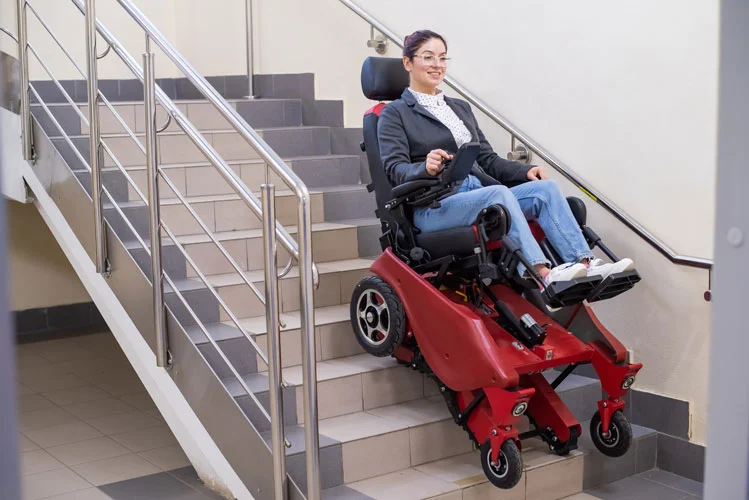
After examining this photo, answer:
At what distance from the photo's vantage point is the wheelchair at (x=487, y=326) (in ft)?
9.76

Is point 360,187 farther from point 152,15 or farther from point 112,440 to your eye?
point 152,15

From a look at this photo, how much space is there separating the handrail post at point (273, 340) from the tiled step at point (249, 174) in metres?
1.43

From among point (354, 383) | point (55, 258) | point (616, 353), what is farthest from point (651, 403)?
point (55, 258)

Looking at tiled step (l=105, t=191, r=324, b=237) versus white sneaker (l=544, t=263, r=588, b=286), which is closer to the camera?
white sneaker (l=544, t=263, r=588, b=286)

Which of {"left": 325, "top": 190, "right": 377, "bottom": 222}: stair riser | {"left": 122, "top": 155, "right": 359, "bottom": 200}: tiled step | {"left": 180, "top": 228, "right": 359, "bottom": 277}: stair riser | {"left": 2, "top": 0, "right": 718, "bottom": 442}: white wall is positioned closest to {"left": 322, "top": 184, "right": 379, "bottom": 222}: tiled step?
{"left": 325, "top": 190, "right": 377, "bottom": 222}: stair riser

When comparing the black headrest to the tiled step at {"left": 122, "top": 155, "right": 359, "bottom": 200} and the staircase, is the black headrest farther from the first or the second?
the staircase

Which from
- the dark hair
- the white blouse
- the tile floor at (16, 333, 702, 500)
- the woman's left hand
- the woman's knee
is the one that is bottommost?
the tile floor at (16, 333, 702, 500)

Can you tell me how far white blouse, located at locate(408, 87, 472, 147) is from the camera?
3.57m

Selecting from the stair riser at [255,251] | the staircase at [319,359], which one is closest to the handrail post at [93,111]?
the staircase at [319,359]

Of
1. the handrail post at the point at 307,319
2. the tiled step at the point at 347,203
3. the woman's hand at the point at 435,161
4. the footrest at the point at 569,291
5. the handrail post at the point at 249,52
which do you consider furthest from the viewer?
the handrail post at the point at 249,52

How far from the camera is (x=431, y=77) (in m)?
3.53

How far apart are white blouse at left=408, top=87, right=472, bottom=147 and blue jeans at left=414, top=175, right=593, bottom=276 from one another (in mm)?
438

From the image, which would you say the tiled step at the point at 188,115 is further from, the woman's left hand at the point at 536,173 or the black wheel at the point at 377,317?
the woman's left hand at the point at 536,173

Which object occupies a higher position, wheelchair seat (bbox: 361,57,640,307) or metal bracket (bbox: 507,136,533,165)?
metal bracket (bbox: 507,136,533,165)
